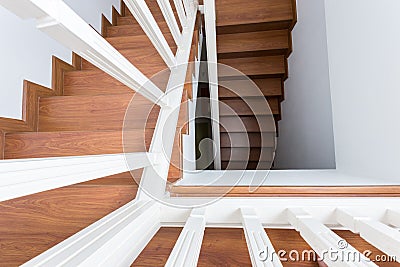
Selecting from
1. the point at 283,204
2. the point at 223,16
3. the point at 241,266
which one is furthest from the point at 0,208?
the point at 223,16

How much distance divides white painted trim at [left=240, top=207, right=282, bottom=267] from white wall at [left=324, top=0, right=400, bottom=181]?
635mm

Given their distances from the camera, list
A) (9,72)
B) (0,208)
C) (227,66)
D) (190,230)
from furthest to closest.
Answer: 1. (227,66)
2. (9,72)
3. (0,208)
4. (190,230)

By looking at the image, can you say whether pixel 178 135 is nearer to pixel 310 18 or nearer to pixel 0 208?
pixel 0 208

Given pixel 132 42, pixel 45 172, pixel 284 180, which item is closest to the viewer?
pixel 45 172

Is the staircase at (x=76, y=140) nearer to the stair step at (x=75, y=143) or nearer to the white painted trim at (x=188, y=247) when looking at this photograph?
the stair step at (x=75, y=143)

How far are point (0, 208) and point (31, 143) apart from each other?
1.37 ft

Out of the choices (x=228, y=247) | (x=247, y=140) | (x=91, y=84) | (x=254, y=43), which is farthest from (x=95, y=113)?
(x=247, y=140)

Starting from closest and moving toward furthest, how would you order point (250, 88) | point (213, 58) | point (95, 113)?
point (95, 113), point (213, 58), point (250, 88)

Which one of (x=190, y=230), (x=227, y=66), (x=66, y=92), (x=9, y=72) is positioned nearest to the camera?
(x=190, y=230)

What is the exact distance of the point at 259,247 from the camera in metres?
0.65

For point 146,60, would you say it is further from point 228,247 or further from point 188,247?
Result: point 188,247

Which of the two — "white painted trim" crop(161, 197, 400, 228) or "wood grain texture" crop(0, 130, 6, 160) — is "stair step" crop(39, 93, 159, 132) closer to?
"wood grain texture" crop(0, 130, 6, 160)

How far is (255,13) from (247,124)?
1081mm

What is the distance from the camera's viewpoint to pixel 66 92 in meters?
1.96
